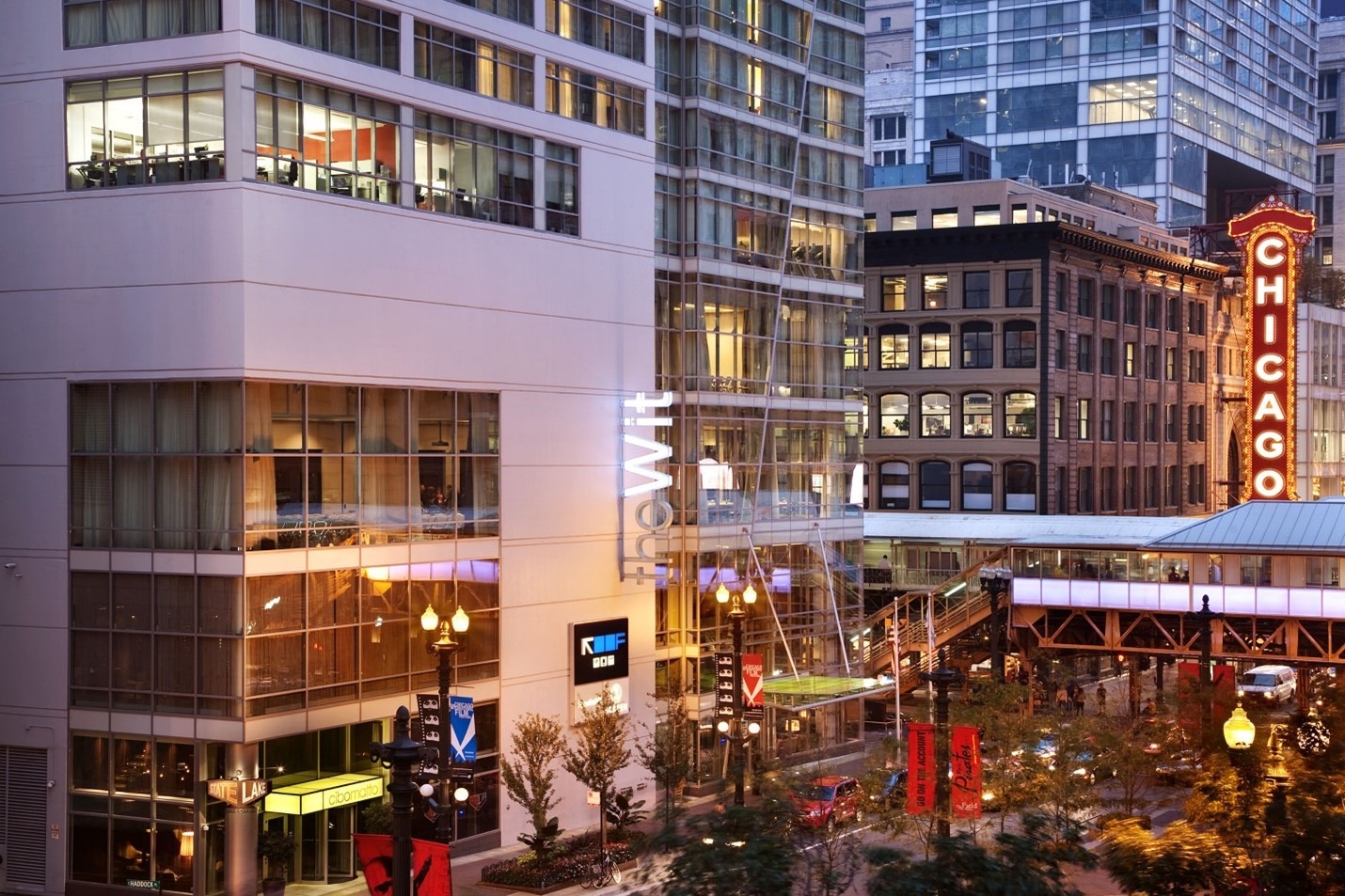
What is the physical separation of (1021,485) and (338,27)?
59.2m

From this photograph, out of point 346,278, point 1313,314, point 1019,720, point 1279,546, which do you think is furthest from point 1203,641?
point 1313,314

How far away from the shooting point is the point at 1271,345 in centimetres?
8806

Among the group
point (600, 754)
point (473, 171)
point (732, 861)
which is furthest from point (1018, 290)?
point (732, 861)

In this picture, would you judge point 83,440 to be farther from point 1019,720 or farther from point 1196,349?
point 1196,349

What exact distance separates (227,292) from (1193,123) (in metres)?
115

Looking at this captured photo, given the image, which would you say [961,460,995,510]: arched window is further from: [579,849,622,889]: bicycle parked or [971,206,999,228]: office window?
[579,849,622,889]: bicycle parked

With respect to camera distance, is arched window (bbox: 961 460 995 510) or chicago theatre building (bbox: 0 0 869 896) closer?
chicago theatre building (bbox: 0 0 869 896)

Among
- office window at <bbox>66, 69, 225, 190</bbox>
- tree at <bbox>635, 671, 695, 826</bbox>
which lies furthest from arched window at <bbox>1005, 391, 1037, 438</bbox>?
office window at <bbox>66, 69, 225, 190</bbox>

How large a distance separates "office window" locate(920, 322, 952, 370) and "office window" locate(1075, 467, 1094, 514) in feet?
33.9

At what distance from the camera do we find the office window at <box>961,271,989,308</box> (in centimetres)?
9331

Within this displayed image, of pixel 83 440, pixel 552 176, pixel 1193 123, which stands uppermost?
pixel 1193 123

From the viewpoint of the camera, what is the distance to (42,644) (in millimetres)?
41812

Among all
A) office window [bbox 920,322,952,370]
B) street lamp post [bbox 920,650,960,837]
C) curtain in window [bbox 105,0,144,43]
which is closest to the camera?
street lamp post [bbox 920,650,960,837]

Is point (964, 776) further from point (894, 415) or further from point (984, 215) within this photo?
point (984, 215)
